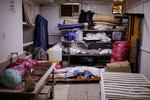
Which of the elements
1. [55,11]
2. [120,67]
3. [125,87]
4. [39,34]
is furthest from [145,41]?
[55,11]

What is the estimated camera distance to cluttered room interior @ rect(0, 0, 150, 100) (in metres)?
3.26

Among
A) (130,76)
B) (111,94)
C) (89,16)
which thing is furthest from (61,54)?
(111,94)

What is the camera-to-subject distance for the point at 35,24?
21.1 ft

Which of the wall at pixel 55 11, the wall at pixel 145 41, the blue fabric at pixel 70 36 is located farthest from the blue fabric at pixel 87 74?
the wall at pixel 55 11

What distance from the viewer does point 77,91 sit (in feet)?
15.1

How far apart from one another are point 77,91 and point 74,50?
7.30 feet

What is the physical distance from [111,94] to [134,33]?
2611mm

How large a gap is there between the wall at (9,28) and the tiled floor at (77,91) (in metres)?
1.25

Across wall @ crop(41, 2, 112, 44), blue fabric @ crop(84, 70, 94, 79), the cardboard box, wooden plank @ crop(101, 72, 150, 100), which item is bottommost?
blue fabric @ crop(84, 70, 94, 79)

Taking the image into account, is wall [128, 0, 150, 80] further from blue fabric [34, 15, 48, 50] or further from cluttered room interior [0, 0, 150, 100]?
blue fabric [34, 15, 48, 50]

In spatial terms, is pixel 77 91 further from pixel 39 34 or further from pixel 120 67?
pixel 39 34

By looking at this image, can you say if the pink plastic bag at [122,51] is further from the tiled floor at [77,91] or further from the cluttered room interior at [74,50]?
the tiled floor at [77,91]

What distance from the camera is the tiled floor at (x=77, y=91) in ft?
13.8

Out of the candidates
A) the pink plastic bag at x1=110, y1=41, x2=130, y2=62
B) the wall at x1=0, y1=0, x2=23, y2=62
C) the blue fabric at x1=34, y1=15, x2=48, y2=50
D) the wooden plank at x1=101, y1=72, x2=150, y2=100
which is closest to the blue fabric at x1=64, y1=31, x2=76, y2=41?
the blue fabric at x1=34, y1=15, x2=48, y2=50
